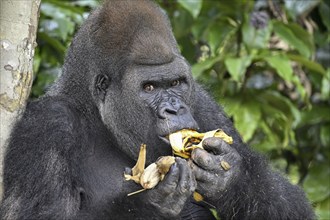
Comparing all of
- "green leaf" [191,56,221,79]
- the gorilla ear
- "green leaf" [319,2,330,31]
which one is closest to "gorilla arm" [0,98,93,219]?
the gorilla ear

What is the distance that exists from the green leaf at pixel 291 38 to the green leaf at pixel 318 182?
1.23 m

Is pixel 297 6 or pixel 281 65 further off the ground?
pixel 297 6

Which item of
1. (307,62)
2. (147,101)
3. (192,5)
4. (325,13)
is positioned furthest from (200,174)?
(325,13)

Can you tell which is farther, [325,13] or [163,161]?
[325,13]

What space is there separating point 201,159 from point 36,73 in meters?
3.13

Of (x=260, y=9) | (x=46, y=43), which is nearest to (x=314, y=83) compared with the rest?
(x=260, y=9)

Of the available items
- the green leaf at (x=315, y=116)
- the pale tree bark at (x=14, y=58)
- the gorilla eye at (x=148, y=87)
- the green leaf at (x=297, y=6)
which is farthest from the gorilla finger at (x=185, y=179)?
the green leaf at (x=315, y=116)

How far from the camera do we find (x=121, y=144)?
4.85 metres

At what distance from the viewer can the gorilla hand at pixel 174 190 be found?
4289 millimetres

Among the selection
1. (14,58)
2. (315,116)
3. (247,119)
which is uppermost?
(14,58)

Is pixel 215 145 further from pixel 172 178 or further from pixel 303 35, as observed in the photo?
pixel 303 35

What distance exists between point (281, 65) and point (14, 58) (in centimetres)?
330

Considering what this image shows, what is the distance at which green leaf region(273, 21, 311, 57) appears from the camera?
24.6 ft

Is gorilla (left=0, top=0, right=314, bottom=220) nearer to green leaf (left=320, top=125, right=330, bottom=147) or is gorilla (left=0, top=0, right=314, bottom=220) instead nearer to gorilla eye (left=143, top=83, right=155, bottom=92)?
gorilla eye (left=143, top=83, right=155, bottom=92)
